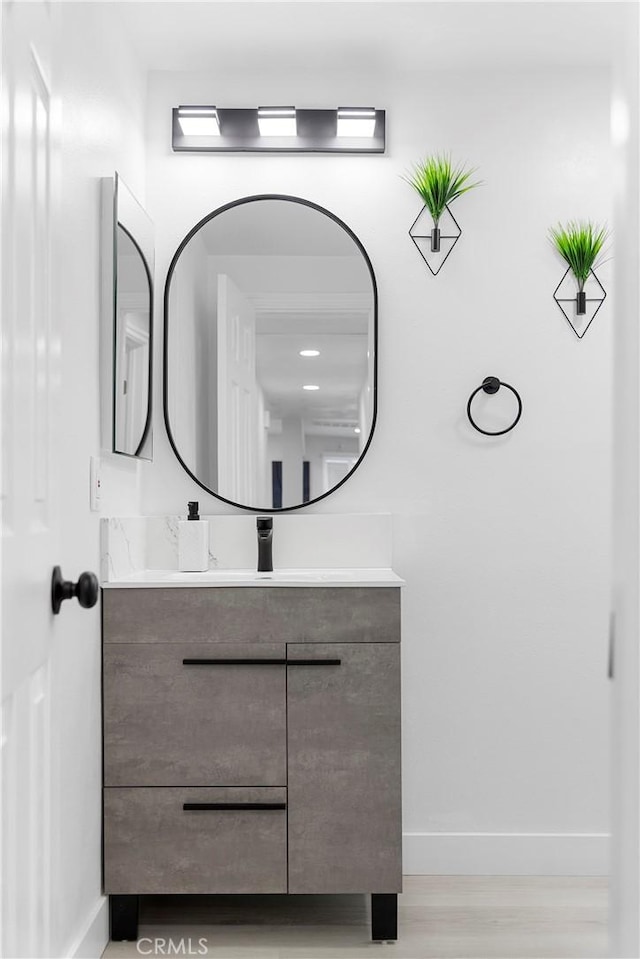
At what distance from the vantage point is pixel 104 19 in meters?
2.28

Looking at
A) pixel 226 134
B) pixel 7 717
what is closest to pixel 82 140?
pixel 226 134

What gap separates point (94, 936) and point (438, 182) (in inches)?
91.2

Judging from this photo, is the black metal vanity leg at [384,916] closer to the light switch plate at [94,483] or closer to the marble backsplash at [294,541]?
the marble backsplash at [294,541]

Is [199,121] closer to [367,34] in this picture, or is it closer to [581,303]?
[367,34]

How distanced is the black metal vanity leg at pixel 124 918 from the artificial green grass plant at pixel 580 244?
2.20 meters

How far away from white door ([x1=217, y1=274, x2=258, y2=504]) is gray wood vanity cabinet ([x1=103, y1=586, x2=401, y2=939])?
24.9 inches

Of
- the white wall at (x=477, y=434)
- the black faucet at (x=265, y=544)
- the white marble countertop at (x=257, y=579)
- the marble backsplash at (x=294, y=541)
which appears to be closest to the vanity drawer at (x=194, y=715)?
the white marble countertop at (x=257, y=579)

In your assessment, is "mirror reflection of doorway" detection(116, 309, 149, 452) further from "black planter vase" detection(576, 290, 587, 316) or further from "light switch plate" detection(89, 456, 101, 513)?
"black planter vase" detection(576, 290, 587, 316)

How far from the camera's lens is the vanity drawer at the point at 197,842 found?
7.11 ft

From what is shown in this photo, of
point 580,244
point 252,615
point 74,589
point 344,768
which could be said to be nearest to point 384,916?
point 344,768

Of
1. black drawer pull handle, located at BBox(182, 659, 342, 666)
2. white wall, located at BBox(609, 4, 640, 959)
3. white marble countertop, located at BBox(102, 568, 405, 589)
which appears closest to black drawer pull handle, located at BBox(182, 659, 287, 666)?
black drawer pull handle, located at BBox(182, 659, 342, 666)

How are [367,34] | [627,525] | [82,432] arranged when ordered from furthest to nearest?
[367,34]
[82,432]
[627,525]

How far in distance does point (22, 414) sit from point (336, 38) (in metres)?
1.94

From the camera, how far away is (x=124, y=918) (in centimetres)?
221
